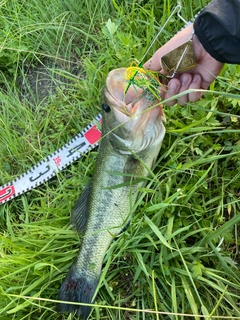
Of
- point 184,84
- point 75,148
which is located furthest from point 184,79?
point 75,148

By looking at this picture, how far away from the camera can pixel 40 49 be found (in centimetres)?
367

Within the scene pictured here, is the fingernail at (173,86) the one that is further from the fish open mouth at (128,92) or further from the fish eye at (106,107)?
the fish eye at (106,107)

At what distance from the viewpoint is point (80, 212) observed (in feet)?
9.03

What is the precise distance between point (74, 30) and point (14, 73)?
0.71 meters

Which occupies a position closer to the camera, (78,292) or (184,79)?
(184,79)

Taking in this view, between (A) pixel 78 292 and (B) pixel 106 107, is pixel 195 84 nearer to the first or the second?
(B) pixel 106 107

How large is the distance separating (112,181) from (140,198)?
0.22m

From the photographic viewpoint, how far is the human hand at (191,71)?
7.42 ft

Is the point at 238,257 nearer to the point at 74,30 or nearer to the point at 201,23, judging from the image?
the point at 201,23

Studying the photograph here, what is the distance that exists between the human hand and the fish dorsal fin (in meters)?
0.90

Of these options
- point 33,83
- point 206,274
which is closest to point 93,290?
point 206,274

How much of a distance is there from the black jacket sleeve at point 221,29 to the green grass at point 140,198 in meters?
0.34

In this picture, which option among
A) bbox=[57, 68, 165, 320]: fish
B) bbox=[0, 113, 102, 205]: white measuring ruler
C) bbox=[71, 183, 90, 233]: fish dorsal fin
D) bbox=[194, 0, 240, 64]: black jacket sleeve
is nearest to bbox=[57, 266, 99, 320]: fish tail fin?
bbox=[57, 68, 165, 320]: fish

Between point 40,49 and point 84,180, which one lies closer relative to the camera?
point 84,180
